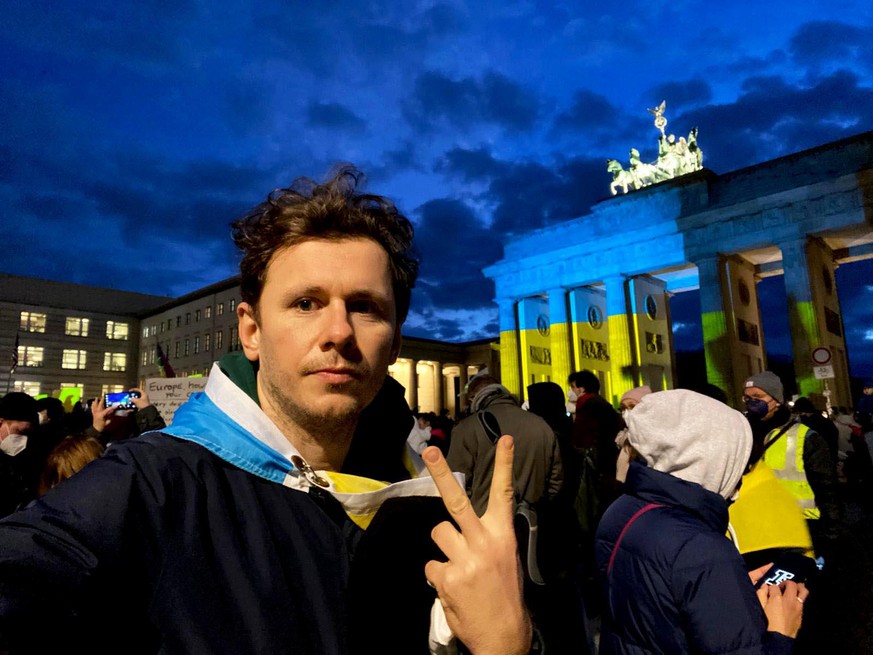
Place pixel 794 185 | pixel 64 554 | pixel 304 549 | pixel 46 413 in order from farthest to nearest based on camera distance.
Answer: pixel 794 185, pixel 46 413, pixel 304 549, pixel 64 554

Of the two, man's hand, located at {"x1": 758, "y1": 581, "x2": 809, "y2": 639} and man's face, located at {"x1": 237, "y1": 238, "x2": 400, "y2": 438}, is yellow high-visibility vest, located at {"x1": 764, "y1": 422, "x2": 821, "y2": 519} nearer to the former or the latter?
man's hand, located at {"x1": 758, "y1": 581, "x2": 809, "y2": 639}

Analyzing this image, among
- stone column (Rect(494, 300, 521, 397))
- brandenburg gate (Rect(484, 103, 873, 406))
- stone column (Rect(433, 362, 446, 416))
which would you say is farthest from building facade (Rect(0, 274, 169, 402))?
brandenburg gate (Rect(484, 103, 873, 406))

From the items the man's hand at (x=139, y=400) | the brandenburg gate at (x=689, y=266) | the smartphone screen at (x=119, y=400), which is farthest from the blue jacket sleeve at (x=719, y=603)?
the brandenburg gate at (x=689, y=266)

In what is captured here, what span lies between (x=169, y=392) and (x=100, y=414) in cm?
227

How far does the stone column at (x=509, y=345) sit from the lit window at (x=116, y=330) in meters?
41.0

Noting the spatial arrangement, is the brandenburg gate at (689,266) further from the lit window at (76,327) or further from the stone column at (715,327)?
the lit window at (76,327)

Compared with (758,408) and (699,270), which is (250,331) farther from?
(699,270)

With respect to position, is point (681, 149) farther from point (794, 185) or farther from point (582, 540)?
point (582, 540)

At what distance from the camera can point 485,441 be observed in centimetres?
520

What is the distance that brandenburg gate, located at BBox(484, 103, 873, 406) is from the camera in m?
28.0

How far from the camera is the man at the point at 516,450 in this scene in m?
5.12

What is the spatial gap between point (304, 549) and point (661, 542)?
1.66 metres

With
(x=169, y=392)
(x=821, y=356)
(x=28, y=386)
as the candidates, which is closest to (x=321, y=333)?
(x=169, y=392)

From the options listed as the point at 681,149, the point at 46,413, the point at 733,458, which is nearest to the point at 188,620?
the point at 733,458
